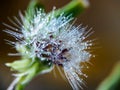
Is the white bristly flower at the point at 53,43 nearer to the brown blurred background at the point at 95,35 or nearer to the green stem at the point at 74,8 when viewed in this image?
the green stem at the point at 74,8

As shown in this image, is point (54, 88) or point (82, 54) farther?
point (54, 88)

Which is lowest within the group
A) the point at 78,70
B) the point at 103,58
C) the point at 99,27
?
the point at 78,70

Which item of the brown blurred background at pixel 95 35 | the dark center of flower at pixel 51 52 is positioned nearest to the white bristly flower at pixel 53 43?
the dark center of flower at pixel 51 52

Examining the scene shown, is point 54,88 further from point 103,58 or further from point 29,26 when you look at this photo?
point 29,26

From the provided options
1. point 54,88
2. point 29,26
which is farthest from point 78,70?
point 54,88

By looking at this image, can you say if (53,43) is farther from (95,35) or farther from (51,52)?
(95,35)
